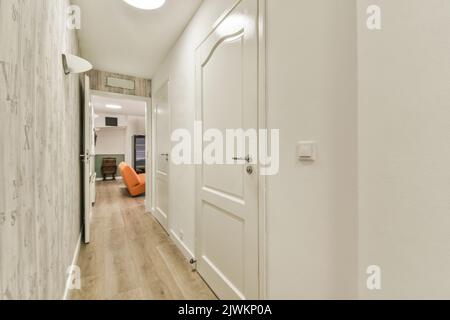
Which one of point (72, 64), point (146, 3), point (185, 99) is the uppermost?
point (146, 3)

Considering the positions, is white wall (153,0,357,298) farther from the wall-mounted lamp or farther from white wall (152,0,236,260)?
the wall-mounted lamp

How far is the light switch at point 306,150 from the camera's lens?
88 centimetres

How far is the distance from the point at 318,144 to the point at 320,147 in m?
0.02

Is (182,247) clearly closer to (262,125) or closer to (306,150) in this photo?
(262,125)

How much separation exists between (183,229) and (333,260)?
5.60 feet

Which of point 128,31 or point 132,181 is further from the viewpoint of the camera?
Answer: point 132,181

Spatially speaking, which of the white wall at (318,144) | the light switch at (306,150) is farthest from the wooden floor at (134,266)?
the light switch at (306,150)

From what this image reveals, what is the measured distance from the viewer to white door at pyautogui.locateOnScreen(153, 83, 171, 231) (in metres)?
2.77

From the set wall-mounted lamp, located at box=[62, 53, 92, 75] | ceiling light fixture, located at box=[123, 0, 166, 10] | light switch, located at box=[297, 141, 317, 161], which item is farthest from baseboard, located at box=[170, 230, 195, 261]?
ceiling light fixture, located at box=[123, 0, 166, 10]

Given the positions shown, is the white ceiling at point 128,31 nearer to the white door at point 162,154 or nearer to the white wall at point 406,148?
the white door at point 162,154

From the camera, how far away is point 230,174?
4.67 ft

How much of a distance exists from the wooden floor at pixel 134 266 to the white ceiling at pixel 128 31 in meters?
2.41

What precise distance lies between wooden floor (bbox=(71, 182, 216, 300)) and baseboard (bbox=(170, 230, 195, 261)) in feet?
0.16

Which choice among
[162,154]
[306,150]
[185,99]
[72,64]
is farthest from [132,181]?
[306,150]
